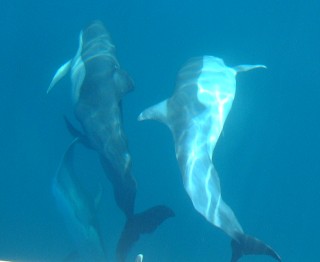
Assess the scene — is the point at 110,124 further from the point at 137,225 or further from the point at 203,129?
the point at 137,225

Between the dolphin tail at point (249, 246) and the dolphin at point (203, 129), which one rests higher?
the dolphin at point (203, 129)

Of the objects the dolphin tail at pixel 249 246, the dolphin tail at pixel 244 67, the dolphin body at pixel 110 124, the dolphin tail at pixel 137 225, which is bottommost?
the dolphin tail at pixel 249 246

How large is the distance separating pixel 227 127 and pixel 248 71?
1.60 m

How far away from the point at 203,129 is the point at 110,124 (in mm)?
1642

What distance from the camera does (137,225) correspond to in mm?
10383

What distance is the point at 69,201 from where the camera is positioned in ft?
33.8

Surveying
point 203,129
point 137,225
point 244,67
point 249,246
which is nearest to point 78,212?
point 137,225

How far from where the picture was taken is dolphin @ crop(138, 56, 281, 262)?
8.69 metres

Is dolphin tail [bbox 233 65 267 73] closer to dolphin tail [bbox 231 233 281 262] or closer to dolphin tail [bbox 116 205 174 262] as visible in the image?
dolphin tail [bbox 116 205 174 262]

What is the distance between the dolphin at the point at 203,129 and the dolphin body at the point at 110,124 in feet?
2.87

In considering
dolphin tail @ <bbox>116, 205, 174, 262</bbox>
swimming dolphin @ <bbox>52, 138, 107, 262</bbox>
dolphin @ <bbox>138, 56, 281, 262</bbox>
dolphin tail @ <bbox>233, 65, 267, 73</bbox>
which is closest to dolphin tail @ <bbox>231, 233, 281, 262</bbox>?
dolphin @ <bbox>138, 56, 281, 262</bbox>

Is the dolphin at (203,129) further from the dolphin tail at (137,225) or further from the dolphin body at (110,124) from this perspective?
the dolphin tail at (137,225)

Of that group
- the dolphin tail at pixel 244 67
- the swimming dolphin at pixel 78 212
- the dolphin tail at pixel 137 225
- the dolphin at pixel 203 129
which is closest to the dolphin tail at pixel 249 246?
the dolphin at pixel 203 129

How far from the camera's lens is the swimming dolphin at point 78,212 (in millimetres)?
10141
